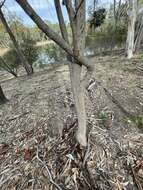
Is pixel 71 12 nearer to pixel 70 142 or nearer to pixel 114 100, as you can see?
pixel 70 142

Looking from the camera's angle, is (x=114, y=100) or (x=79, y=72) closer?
(x=79, y=72)

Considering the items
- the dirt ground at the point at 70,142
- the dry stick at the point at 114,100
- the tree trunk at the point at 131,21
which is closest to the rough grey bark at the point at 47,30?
the dirt ground at the point at 70,142

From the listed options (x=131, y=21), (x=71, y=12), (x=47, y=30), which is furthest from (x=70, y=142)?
(x=131, y=21)

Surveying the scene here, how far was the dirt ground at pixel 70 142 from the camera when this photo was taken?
7.41 feet

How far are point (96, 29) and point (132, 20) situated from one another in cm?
547

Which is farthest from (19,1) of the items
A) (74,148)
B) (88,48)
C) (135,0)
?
(88,48)

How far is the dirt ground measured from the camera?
2.26m

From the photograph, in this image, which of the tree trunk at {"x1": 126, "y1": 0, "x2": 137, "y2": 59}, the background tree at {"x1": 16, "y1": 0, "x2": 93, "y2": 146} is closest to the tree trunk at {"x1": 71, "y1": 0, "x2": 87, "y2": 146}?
the background tree at {"x1": 16, "y1": 0, "x2": 93, "y2": 146}

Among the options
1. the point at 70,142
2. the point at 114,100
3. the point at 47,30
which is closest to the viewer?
the point at 47,30

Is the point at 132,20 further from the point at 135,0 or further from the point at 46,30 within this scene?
the point at 46,30

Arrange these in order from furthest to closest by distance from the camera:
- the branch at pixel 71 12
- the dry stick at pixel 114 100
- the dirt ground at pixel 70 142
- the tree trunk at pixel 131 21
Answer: the tree trunk at pixel 131 21 → the dry stick at pixel 114 100 → the dirt ground at pixel 70 142 → the branch at pixel 71 12

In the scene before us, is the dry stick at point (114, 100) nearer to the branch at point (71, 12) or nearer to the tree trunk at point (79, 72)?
the tree trunk at point (79, 72)

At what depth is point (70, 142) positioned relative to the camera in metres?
2.66

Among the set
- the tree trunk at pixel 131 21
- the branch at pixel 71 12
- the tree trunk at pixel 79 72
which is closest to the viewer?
the branch at pixel 71 12
